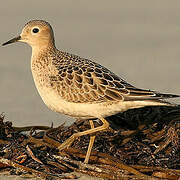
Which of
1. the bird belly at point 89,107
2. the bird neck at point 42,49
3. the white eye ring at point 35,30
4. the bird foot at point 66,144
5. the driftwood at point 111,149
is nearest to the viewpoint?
the driftwood at point 111,149

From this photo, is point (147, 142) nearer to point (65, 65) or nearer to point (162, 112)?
point (162, 112)

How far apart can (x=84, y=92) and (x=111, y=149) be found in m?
0.95

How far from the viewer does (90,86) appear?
7.11m

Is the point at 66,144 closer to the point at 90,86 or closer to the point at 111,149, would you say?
the point at 111,149

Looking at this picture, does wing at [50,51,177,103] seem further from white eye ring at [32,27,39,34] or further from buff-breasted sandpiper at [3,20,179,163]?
white eye ring at [32,27,39,34]

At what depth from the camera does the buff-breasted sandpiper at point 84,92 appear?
6.94 meters

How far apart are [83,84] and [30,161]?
4.83 feet

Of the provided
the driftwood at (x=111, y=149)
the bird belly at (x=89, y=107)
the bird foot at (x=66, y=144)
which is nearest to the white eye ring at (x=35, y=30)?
the bird belly at (x=89, y=107)

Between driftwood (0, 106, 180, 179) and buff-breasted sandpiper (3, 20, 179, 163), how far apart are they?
10.7 inches

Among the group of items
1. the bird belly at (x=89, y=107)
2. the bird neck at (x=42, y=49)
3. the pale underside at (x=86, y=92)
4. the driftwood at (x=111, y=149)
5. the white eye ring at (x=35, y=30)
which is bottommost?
the driftwood at (x=111, y=149)

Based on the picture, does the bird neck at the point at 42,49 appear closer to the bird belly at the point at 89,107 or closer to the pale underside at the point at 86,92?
the pale underside at the point at 86,92

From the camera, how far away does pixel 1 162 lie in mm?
6355

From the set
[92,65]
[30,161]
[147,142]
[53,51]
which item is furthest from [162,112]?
[30,161]

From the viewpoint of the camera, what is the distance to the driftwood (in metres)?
6.23
